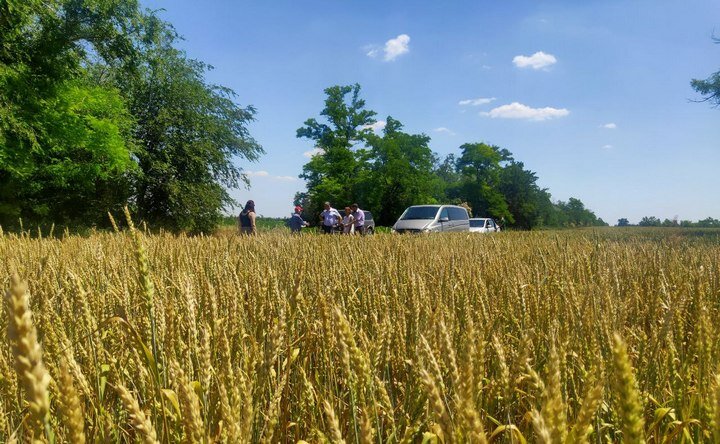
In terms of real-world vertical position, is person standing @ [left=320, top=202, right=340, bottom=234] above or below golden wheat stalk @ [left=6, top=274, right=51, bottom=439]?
above

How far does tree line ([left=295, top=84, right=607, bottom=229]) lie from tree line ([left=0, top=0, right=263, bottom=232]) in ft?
30.8

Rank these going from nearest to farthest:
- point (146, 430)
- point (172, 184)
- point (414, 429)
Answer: point (146, 430)
point (414, 429)
point (172, 184)

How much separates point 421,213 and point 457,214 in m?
1.96

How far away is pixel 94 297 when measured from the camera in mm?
1865

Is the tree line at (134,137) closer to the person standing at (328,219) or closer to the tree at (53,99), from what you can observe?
the tree at (53,99)

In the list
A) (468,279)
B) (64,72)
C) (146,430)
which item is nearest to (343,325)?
(146,430)

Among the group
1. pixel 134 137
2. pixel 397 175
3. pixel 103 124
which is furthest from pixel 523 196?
pixel 103 124

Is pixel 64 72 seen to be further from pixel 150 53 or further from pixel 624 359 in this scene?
pixel 624 359

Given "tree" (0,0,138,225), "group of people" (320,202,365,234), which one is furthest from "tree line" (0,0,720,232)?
"group of people" (320,202,365,234)

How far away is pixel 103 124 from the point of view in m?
16.9

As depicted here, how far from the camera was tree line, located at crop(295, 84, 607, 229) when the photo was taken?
3834 cm

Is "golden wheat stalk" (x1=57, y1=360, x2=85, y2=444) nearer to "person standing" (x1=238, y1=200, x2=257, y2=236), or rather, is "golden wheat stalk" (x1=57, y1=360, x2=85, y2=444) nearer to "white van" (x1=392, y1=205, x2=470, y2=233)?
"person standing" (x1=238, y1=200, x2=257, y2=236)

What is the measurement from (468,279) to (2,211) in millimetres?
20475

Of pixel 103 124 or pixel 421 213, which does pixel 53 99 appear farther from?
pixel 421 213
